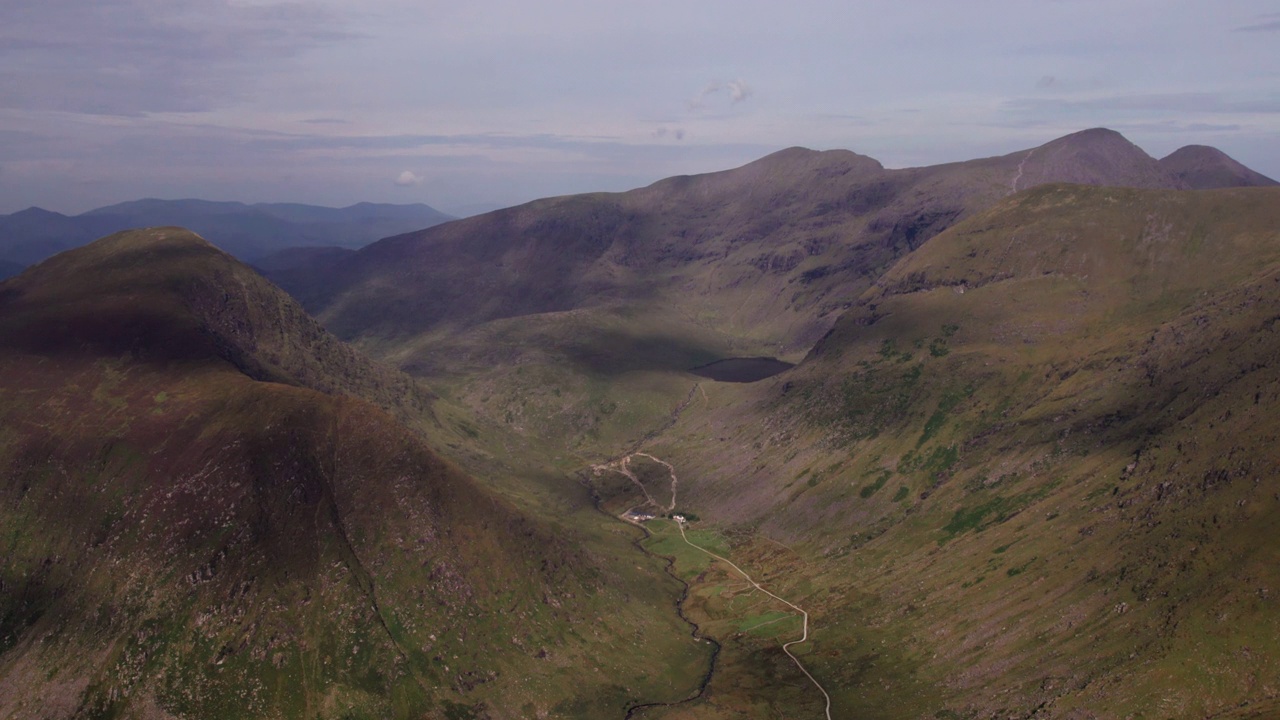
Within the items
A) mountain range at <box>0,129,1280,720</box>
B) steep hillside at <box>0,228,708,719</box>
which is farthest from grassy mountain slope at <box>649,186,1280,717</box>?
steep hillside at <box>0,228,708,719</box>

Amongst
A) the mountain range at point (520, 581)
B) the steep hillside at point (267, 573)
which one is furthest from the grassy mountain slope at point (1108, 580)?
the steep hillside at point (267, 573)

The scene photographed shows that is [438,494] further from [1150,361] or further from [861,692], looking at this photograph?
[1150,361]

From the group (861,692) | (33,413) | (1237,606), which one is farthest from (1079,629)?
(33,413)

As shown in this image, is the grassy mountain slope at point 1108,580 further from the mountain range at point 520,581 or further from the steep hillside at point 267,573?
the steep hillside at point 267,573

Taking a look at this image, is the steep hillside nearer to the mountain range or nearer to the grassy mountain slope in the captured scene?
the mountain range

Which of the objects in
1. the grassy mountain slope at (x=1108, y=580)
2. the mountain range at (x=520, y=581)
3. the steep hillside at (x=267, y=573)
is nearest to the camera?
the grassy mountain slope at (x=1108, y=580)

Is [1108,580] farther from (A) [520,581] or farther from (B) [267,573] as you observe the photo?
(B) [267,573]

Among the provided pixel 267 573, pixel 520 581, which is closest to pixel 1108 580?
pixel 520 581

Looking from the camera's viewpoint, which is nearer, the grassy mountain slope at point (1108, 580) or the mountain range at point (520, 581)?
the grassy mountain slope at point (1108, 580)
